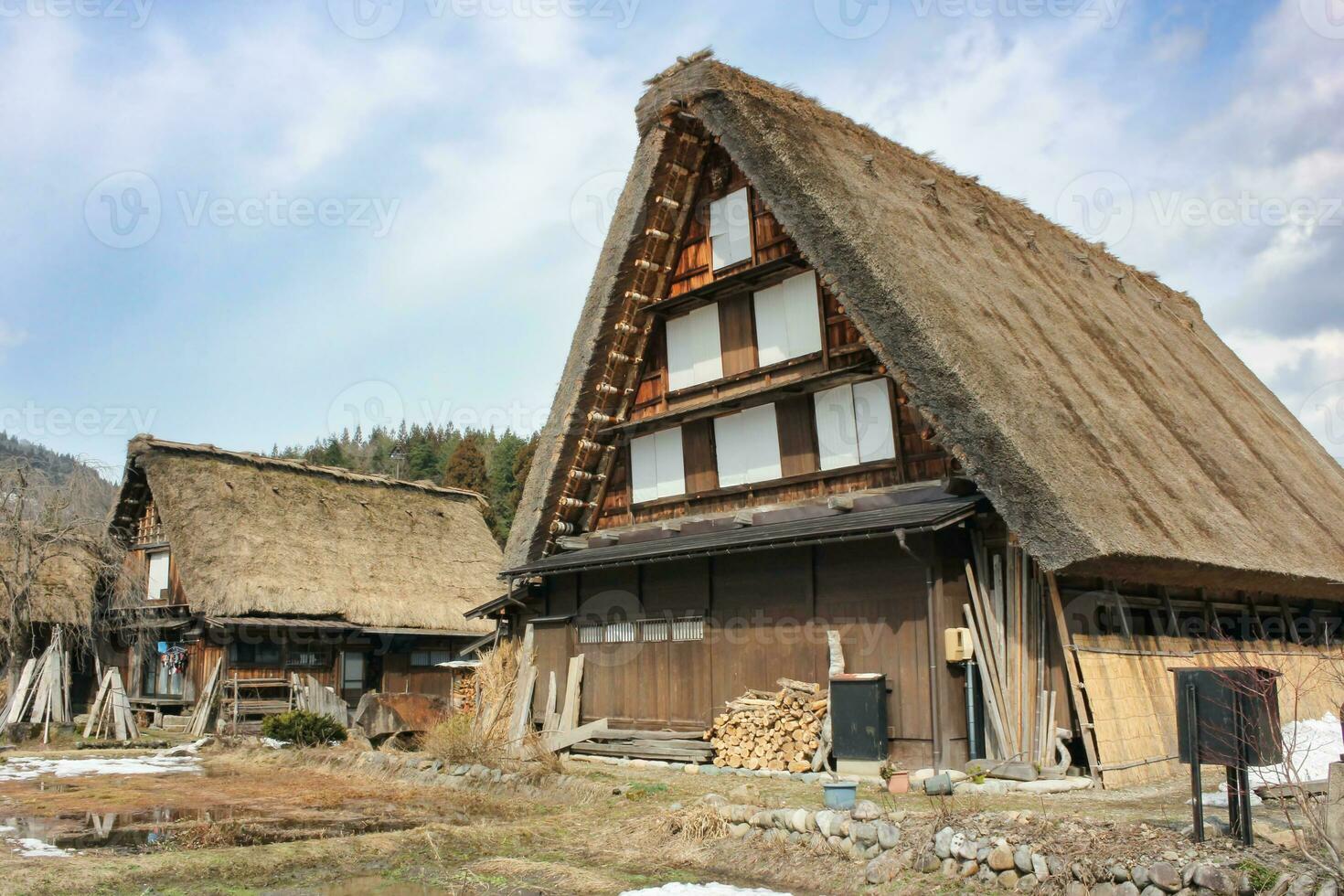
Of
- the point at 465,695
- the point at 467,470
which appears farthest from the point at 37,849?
the point at 467,470

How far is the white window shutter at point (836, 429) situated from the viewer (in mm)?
14546

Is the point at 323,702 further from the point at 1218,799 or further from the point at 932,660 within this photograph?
the point at 1218,799

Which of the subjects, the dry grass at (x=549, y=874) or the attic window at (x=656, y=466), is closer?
the dry grass at (x=549, y=874)

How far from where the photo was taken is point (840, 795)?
9375mm

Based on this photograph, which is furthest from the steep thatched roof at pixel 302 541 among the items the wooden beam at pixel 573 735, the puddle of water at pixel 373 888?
the puddle of water at pixel 373 888

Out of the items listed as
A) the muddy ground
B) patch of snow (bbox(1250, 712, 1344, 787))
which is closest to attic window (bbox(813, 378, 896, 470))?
the muddy ground

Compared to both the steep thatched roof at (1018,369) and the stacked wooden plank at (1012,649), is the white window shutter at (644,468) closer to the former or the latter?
the steep thatched roof at (1018,369)

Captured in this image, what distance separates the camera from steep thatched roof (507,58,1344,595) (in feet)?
38.6

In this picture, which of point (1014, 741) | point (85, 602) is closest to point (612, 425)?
point (1014, 741)

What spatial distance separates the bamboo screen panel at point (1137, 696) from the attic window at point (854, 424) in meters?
3.60

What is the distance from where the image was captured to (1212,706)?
280 inches

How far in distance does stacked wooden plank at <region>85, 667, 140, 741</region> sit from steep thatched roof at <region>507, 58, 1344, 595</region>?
36.7 feet

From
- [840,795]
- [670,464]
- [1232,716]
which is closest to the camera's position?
[1232,716]

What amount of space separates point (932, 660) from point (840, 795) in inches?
128
